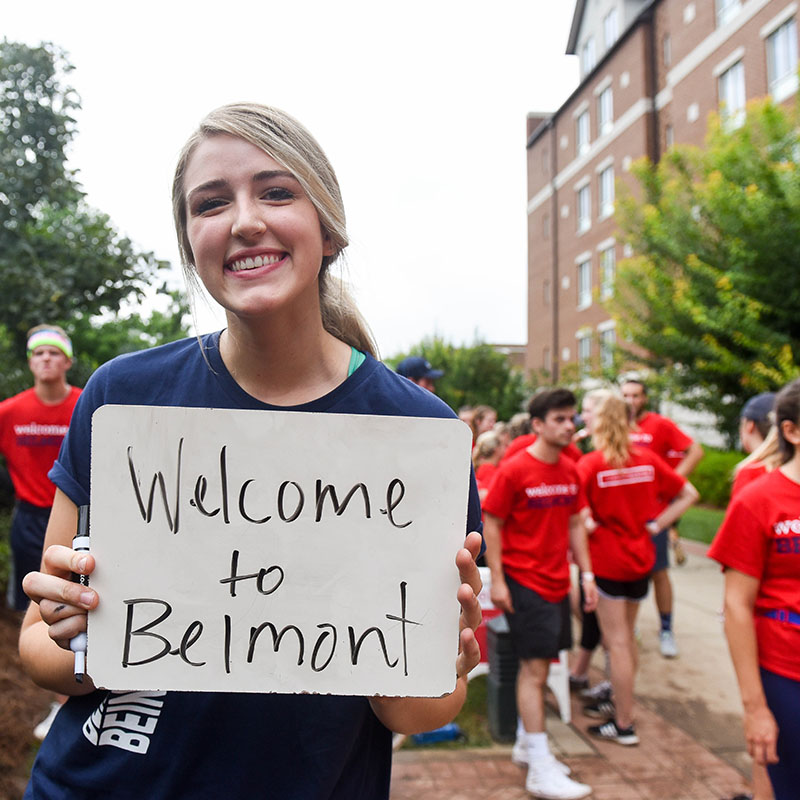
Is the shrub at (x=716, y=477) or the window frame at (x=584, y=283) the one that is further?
the window frame at (x=584, y=283)

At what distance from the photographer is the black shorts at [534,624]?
14.0ft

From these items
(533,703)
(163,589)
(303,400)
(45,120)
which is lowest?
(533,703)

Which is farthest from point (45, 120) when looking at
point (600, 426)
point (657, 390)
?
point (657, 390)

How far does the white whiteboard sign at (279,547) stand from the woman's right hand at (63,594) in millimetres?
27

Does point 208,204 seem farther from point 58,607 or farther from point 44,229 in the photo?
point 44,229

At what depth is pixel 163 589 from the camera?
1.22 metres

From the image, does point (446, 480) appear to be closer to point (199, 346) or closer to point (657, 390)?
point (199, 346)

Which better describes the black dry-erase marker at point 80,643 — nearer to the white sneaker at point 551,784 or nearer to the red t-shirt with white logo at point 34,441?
the white sneaker at point 551,784

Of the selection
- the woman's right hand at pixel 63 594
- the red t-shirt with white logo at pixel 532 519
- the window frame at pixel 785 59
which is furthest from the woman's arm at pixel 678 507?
the window frame at pixel 785 59

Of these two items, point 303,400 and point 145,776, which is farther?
point 303,400

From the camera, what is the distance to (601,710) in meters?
5.15

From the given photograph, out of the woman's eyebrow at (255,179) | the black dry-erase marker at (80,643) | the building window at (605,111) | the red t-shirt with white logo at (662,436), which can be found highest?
the building window at (605,111)

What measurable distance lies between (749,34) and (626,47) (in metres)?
8.66

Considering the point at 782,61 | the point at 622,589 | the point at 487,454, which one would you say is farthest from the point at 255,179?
the point at 782,61
